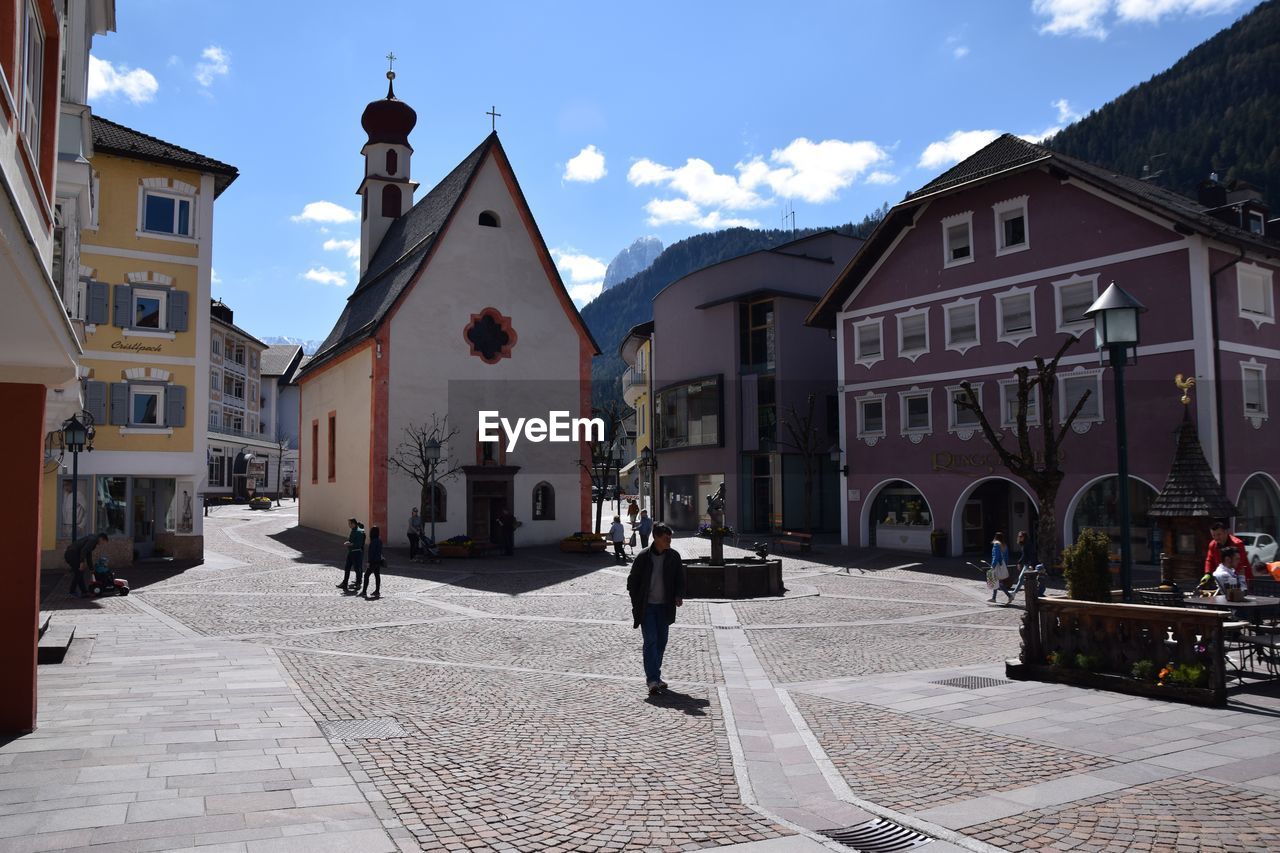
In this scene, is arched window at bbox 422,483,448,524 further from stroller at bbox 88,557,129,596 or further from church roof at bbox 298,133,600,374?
stroller at bbox 88,557,129,596

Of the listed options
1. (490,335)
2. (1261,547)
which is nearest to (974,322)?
(1261,547)

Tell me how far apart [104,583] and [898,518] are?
25051 millimetres

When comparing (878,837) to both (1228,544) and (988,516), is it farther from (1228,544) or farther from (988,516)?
(988,516)

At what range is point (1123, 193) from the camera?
26.4 metres

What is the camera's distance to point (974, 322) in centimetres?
3139

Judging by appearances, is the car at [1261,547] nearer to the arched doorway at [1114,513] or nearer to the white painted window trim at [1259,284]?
the arched doorway at [1114,513]

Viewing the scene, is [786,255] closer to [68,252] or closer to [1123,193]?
[1123,193]

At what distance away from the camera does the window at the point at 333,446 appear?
40.9 m

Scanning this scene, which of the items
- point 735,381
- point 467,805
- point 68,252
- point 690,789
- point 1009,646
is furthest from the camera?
point 735,381

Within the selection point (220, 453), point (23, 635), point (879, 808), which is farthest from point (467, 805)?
point (220, 453)

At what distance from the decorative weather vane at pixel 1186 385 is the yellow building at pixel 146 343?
1111 inches

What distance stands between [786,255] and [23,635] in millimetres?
Answer: 40400

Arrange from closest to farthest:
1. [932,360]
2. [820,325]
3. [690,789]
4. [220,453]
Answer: [690,789]
[932,360]
[820,325]
[220,453]

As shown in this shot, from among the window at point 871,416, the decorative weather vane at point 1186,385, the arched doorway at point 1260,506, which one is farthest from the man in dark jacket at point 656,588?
the window at point 871,416
